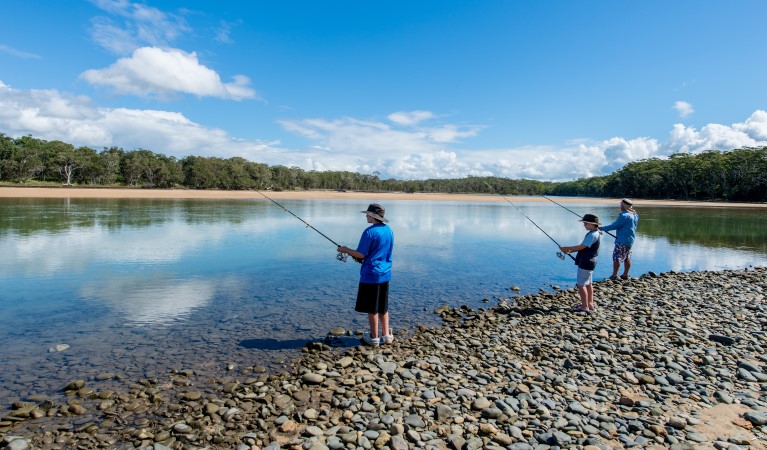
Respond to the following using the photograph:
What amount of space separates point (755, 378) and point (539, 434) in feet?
13.7

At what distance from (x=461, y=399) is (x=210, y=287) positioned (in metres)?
9.59

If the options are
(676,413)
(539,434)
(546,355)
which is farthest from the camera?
(546,355)

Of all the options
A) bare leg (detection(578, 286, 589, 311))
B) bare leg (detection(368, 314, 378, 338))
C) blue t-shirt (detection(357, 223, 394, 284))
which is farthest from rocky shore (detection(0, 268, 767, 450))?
blue t-shirt (detection(357, 223, 394, 284))

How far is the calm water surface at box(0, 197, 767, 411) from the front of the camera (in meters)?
7.60

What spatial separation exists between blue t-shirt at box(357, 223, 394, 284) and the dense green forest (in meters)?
100

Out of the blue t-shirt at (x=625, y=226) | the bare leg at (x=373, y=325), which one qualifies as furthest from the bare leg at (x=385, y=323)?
the blue t-shirt at (x=625, y=226)

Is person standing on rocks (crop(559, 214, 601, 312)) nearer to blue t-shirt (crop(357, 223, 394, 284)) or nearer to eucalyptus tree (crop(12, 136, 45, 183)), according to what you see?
blue t-shirt (crop(357, 223, 394, 284))

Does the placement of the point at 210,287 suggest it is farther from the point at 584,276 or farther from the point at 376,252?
the point at 584,276

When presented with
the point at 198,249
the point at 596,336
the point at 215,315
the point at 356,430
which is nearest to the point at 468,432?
the point at 356,430

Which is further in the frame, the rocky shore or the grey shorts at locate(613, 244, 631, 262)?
the grey shorts at locate(613, 244, 631, 262)

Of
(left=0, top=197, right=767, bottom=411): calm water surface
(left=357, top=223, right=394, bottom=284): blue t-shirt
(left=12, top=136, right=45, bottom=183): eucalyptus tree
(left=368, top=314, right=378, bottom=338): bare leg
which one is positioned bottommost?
(left=0, top=197, right=767, bottom=411): calm water surface

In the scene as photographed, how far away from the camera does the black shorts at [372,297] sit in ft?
24.4

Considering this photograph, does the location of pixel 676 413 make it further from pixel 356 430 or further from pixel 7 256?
pixel 7 256

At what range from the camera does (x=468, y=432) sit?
16.0ft
